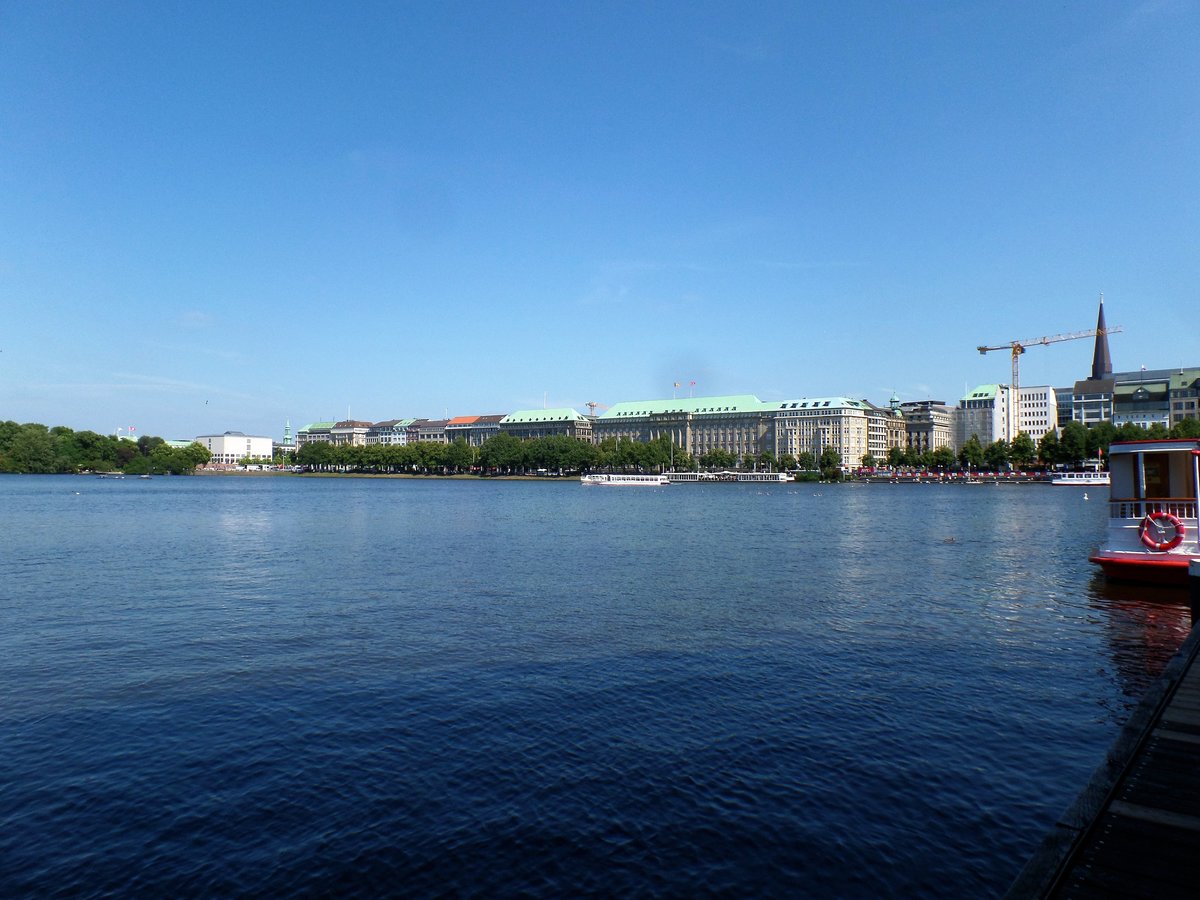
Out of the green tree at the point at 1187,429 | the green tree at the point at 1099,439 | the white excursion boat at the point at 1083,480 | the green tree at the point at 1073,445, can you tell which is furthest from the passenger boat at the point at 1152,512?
the green tree at the point at 1073,445

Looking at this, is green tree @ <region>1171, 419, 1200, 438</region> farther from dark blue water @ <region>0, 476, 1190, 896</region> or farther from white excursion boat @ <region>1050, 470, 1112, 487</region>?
dark blue water @ <region>0, 476, 1190, 896</region>

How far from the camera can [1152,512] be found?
3409 centimetres

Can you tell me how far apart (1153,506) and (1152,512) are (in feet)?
0.93

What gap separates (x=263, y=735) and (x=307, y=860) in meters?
5.47

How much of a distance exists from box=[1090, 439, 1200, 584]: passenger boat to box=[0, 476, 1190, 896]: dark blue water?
1.31 metres

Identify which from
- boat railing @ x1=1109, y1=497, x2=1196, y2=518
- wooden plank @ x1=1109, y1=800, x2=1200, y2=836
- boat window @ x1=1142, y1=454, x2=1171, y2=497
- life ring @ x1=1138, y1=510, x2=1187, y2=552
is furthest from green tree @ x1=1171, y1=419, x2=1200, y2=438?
wooden plank @ x1=1109, y1=800, x2=1200, y2=836

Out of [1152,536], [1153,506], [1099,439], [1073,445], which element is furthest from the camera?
[1073,445]

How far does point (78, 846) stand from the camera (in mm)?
11398

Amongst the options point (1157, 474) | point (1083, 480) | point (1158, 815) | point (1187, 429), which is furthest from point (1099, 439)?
point (1158, 815)

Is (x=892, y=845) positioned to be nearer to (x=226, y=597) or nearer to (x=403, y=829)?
(x=403, y=829)

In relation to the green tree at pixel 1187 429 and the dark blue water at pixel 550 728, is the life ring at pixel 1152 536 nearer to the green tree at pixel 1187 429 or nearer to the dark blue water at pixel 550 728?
the dark blue water at pixel 550 728

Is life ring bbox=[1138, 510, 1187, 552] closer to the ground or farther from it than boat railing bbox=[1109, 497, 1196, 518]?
closer to the ground

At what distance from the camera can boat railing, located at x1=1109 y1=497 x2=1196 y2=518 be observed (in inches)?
1307

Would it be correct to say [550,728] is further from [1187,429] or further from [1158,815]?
[1187,429]
